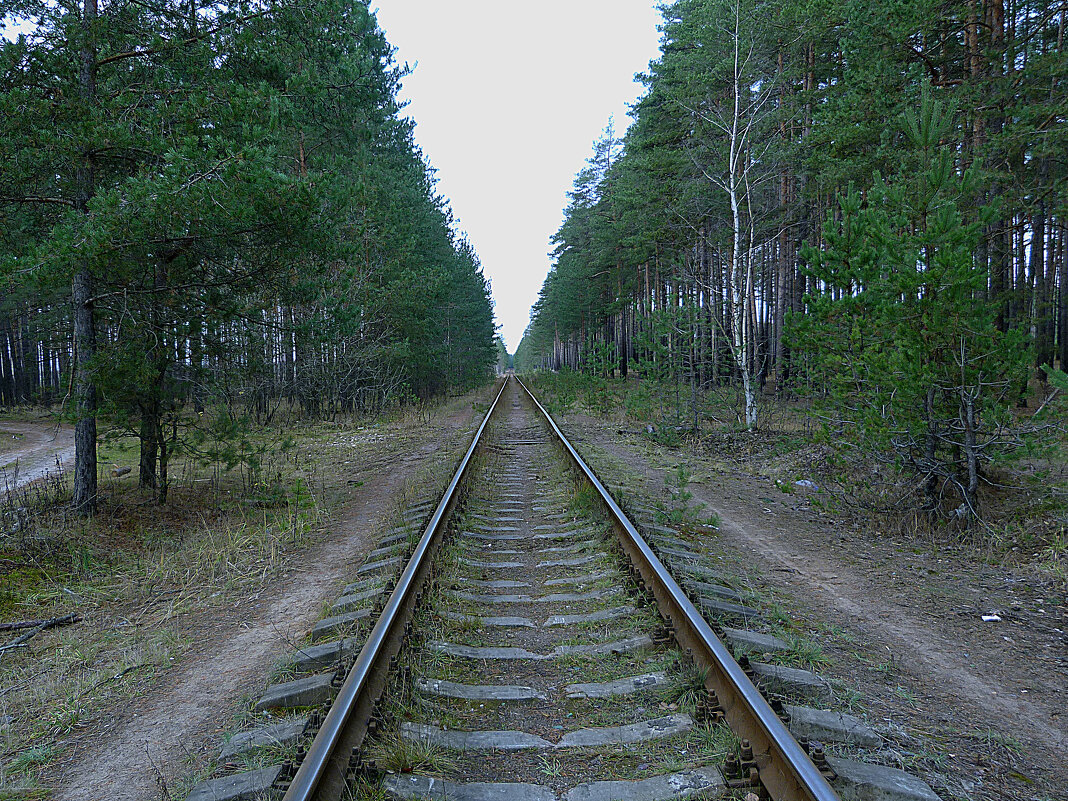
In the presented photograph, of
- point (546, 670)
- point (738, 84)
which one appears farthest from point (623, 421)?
point (546, 670)

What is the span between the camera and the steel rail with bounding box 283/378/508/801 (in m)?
2.42

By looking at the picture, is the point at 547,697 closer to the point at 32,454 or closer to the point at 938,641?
the point at 938,641

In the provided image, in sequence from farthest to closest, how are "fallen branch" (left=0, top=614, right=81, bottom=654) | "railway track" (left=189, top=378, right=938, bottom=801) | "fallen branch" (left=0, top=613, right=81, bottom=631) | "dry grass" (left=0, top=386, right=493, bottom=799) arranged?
1. "fallen branch" (left=0, top=613, right=81, bottom=631)
2. "fallen branch" (left=0, top=614, right=81, bottom=654)
3. "dry grass" (left=0, top=386, right=493, bottom=799)
4. "railway track" (left=189, top=378, right=938, bottom=801)

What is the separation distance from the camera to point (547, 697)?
135 inches

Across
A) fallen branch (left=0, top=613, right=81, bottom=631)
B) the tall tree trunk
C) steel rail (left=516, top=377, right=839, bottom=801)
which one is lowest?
fallen branch (left=0, top=613, right=81, bottom=631)

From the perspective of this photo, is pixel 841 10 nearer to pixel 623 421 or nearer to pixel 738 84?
pixel 738 84

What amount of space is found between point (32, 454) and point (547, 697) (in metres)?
19.3

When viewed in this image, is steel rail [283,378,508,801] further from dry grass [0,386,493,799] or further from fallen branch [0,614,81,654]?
fallen branch [0,614,81,654]

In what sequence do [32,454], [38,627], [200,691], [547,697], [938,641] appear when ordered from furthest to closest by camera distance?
[32,454]
[38,627]
[938,641]
[200,691]
[547,697]

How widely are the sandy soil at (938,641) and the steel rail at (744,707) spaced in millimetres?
749

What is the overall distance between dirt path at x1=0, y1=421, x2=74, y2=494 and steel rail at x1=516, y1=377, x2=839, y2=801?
9898mm

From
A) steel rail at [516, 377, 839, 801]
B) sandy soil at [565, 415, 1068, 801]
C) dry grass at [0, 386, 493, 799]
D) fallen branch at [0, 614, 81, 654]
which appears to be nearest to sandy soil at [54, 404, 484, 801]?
dry grass at [0, 386, 493, 799]

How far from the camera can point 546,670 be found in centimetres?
374

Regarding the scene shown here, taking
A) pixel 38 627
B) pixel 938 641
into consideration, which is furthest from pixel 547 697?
pixel 38 627
